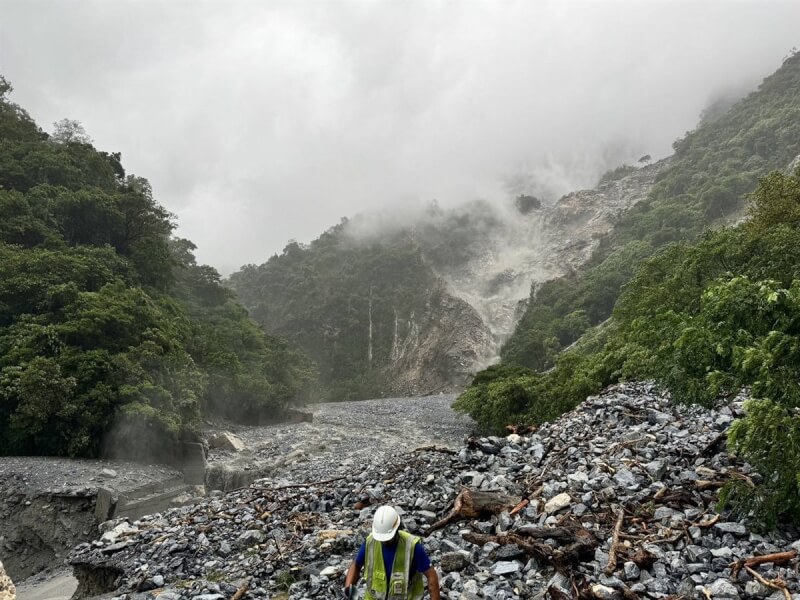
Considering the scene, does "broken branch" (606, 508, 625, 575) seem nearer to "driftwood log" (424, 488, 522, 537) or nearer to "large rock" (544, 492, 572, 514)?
"large rock" (544, 492, 572, 514)

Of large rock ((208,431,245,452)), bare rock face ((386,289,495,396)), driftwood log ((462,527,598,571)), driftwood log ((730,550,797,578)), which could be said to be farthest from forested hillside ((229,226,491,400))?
driftwood log ((730,550,797,578))

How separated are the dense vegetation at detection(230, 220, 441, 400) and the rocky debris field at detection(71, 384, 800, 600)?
208ft

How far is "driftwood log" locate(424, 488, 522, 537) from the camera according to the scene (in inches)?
299

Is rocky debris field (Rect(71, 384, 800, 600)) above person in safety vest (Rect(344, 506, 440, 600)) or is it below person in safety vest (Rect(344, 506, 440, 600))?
below

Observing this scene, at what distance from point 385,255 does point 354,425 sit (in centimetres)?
7036

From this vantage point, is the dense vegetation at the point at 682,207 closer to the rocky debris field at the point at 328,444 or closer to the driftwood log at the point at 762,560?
the rocky debris field at the point at 328,444

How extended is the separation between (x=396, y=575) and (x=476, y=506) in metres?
3.35

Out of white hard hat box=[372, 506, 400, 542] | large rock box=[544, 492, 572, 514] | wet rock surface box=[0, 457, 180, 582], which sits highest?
white hard hat box=[372, 506, 400, 542]

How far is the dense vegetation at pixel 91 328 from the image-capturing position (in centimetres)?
2102

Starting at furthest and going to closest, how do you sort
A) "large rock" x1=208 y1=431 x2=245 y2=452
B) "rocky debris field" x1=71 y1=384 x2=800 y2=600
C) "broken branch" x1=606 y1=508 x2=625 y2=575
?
"large rock" x1=208 y1=431 x2=245 y2=452 → "broken branch" x1=606 y1=508 x2=625 y2=575 → "rocky debris field" x1=71 y1=384 x2=800 y2=600

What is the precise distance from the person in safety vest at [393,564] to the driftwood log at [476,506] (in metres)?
3.02

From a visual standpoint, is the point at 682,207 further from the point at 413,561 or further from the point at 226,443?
the point at 413,561

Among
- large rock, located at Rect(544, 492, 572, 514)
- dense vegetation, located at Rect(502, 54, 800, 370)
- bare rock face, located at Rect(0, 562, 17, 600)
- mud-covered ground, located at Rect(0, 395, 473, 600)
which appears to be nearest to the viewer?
large rock, located at Rect(544, 492, 572, 514)

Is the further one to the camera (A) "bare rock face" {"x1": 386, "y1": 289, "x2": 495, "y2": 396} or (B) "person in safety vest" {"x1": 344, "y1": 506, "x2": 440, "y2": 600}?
(A) "bare rock face" {"x1": 386, "y1": 289, "x2": 495, "y2": 396}
